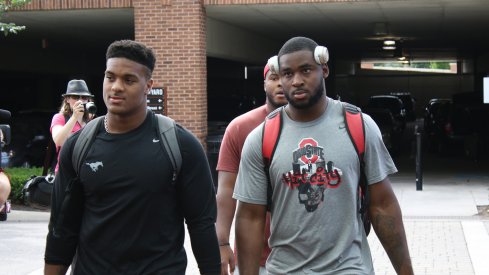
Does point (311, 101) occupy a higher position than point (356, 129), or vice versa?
point (311, 101)

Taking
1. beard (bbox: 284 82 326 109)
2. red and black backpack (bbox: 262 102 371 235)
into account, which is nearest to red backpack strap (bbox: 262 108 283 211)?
red and black backpack (bbox: 262 102 371 235)

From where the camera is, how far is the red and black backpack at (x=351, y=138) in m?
3.89

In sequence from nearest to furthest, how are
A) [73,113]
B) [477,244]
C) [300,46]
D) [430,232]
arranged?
[300,46] < [73,113] < [477,244] < [430,232]

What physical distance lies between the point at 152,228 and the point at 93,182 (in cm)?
32

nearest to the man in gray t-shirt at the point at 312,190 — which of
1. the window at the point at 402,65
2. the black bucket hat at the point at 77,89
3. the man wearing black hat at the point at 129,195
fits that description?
the man wearing black hat at the point at 129,195

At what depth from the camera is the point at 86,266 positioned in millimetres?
3816

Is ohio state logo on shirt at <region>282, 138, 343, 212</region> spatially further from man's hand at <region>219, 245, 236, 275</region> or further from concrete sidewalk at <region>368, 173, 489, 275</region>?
concrete sidewalk at <region>368, 173, 489, 275</region>

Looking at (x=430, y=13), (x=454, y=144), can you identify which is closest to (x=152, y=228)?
(x=430, y=13)

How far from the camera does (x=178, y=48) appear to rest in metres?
17.1

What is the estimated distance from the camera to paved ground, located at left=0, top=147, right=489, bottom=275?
948 cm

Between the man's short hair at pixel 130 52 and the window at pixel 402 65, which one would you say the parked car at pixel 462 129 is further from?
the man's short hair at pixel 130 52

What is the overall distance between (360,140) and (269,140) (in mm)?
405

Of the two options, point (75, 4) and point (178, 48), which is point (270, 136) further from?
point (75, 4)

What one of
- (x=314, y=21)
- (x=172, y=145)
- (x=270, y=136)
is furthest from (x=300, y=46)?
(x=314, y=21)
